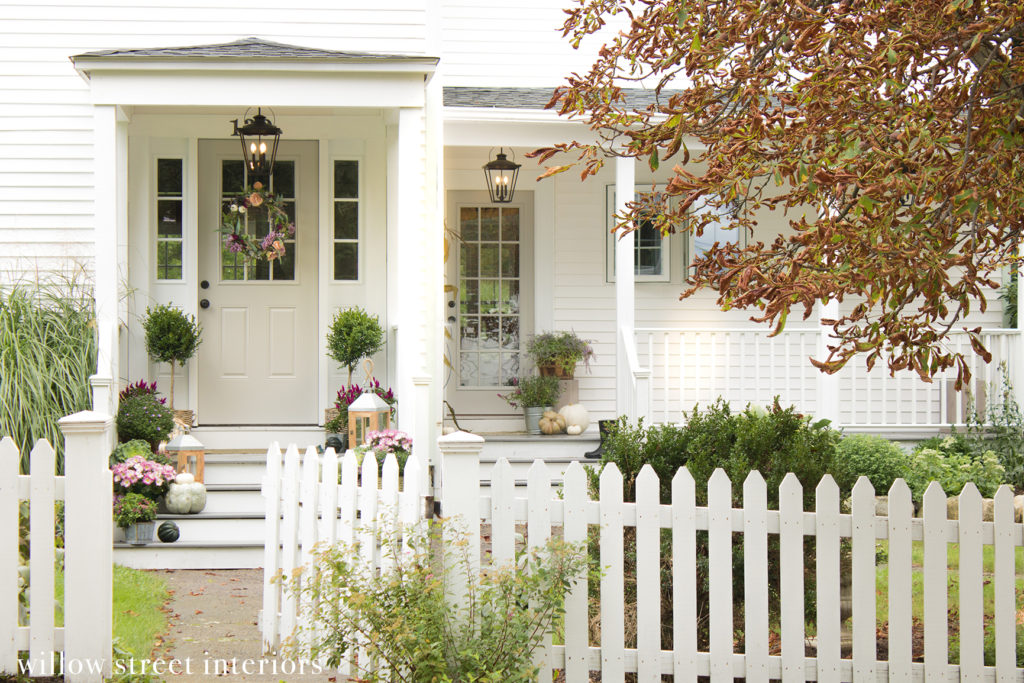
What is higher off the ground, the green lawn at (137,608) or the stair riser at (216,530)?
the stair riser at (216,530)

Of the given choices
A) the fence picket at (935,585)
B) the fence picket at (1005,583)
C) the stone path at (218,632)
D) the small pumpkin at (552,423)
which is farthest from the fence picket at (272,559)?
the small pumpkin at (552,423)

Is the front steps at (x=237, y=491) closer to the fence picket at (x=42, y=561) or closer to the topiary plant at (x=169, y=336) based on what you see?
the topiary plant at (x=169, y=336)

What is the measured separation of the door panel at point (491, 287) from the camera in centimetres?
1071

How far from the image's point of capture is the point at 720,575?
13.1 ft

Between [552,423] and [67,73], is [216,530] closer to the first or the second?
[552,423]

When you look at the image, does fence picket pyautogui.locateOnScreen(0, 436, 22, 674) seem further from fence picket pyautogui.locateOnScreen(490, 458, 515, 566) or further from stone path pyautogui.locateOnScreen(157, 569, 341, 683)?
fence picket pyautogui.locateOnScreen(490, 458, 515, 566)

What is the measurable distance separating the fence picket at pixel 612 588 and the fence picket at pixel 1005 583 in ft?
4.79

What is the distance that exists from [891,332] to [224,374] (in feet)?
23.1

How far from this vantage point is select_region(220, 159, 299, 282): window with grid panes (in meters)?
9.12

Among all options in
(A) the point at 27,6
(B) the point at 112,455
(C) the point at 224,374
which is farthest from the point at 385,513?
(A) the point at 27,6

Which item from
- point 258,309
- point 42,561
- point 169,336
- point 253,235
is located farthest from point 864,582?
point 253,235

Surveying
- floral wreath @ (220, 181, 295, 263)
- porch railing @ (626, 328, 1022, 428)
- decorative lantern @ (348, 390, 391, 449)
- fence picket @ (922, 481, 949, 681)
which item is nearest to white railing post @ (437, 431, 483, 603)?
fence picket @ (922, 481, 949, 681)

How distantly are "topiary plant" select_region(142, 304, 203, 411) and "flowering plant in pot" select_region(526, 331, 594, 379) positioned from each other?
3403 mm

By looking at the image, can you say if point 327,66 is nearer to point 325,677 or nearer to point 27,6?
point 27,6
